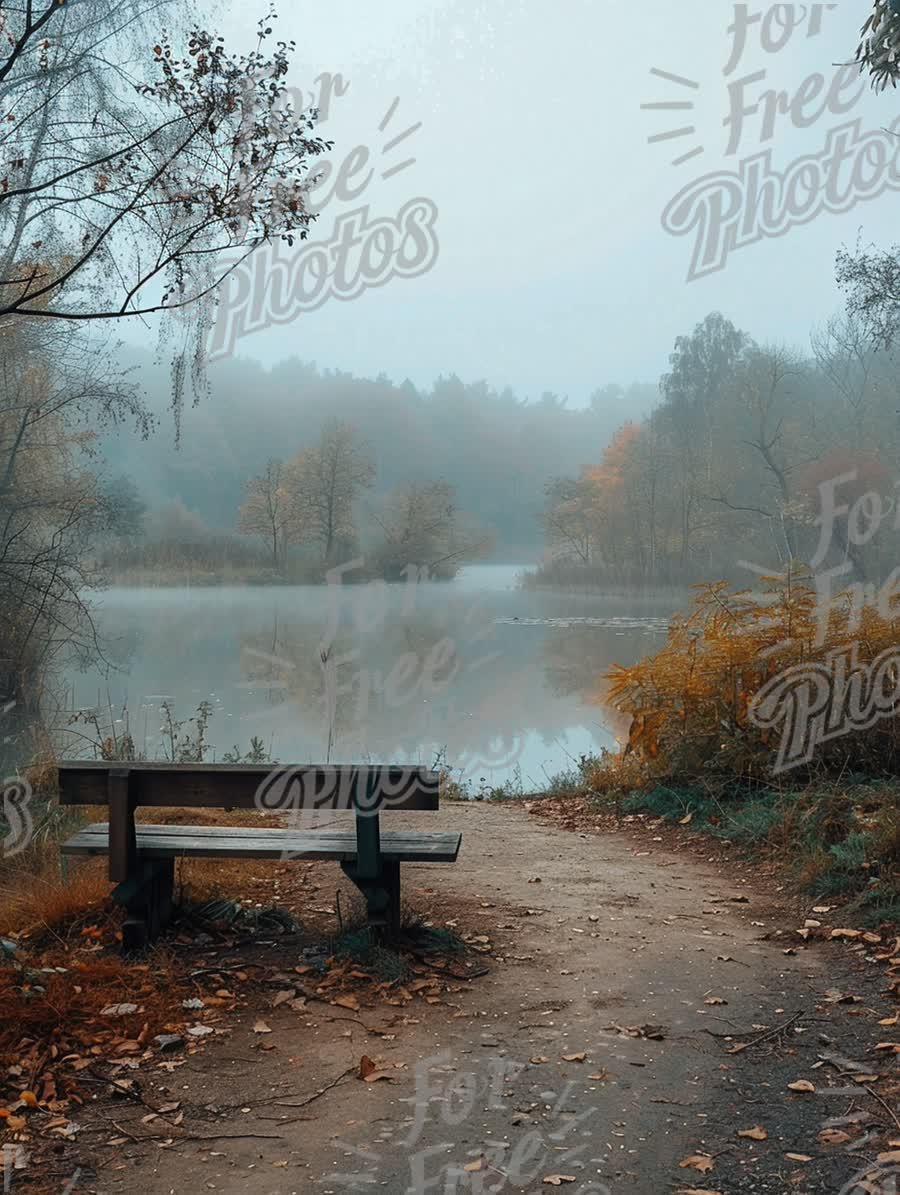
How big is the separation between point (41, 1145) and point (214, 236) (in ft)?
11.3

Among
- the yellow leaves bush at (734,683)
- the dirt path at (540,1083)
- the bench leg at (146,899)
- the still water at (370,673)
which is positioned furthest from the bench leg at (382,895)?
the still water at (370,673)

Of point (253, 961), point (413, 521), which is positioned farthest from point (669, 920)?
point (413, 521)

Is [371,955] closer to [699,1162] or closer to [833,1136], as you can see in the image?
[699,1162]

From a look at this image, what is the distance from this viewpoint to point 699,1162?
229 cm

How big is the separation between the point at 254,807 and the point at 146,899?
53 centimetres

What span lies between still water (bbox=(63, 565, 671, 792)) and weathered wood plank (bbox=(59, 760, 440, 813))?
3.71 meters

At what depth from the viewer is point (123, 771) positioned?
3.59m

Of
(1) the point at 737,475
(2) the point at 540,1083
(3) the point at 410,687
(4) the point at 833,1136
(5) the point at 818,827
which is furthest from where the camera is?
(1) the point at 737,475

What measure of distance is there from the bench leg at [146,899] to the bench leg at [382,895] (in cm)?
67

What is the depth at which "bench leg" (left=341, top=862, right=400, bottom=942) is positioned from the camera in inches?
139

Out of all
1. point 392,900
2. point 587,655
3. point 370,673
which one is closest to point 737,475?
point 587,655

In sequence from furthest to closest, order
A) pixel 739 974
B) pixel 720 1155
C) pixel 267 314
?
pixel 267 314, pixel 739 974, pixel 720 1155

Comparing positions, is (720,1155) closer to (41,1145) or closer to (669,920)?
(41,1145)

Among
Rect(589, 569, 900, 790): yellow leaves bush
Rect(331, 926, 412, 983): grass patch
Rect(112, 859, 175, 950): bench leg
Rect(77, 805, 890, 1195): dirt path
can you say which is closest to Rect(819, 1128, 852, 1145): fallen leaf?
Rect(77, 805, 890, 1195): dirt path
